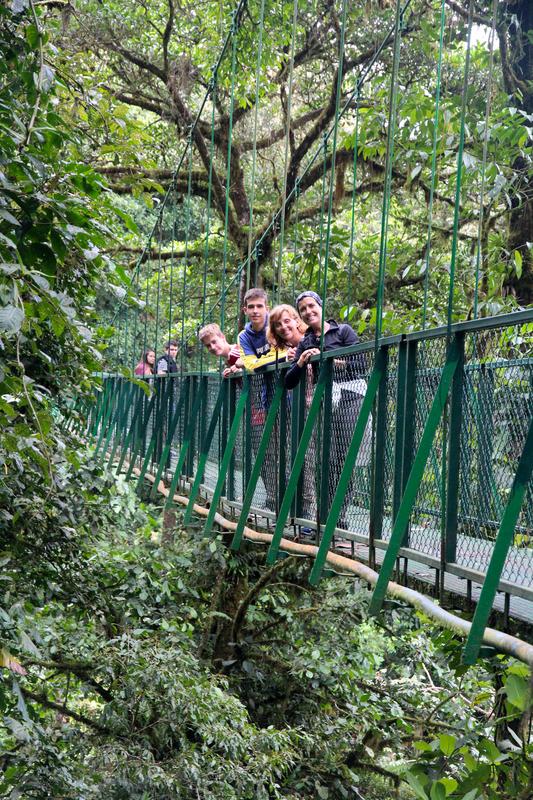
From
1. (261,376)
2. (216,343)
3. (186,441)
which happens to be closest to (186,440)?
(186,441)

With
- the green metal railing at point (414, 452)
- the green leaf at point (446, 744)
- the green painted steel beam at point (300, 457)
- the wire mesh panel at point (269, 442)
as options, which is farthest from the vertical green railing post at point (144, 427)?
the green leaf at point (446, 744)

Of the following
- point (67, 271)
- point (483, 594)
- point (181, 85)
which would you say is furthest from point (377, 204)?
point (483, 594)

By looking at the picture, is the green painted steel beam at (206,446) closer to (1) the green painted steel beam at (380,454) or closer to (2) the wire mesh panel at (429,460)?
(1) the green painted steel beam at (380,454)

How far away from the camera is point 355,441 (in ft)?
7.93

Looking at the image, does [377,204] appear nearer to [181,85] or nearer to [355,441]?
[181,85]

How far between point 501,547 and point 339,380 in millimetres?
1293

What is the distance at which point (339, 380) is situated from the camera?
9.23 ft

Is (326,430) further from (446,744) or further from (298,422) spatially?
(446,744)

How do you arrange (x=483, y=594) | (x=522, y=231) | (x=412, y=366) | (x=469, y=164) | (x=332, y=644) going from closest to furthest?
(x=483, y=594), (x=412, y=366), (x=469, y=164), (x=522, y=231), (x=332, y=644)

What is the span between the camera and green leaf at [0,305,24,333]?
126cm

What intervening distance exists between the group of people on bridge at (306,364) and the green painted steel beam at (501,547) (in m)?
0.96

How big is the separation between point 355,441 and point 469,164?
61.3 inches

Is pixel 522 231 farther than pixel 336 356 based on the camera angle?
Yes

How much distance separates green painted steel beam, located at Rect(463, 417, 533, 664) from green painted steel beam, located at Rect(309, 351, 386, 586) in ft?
2.66
